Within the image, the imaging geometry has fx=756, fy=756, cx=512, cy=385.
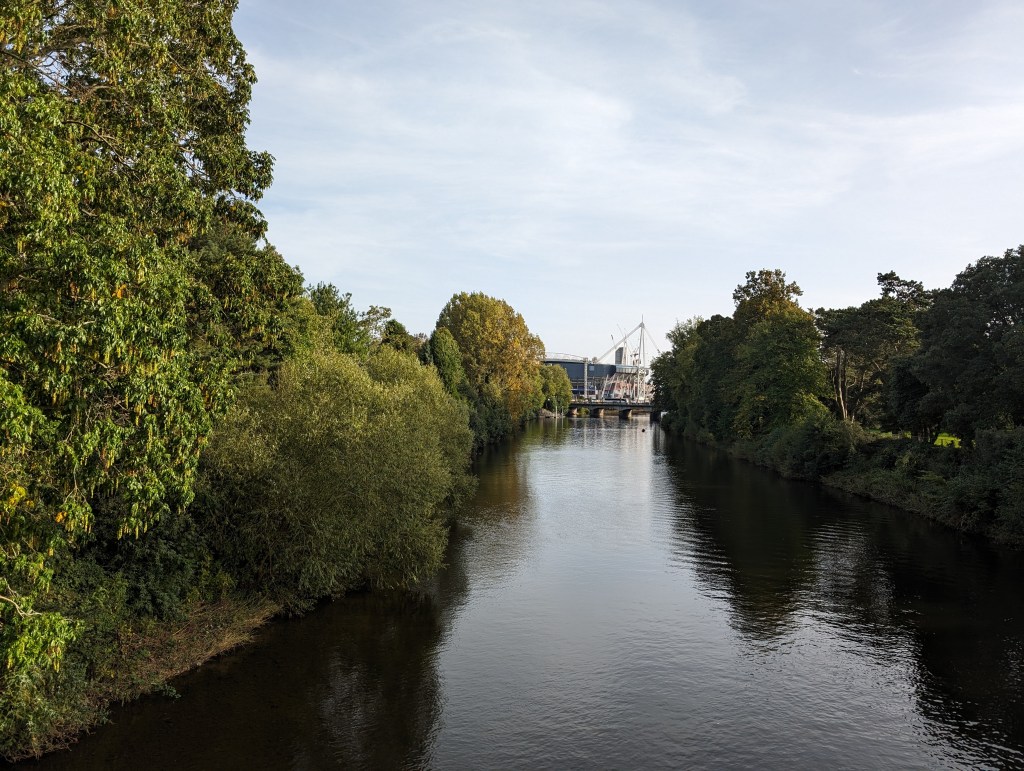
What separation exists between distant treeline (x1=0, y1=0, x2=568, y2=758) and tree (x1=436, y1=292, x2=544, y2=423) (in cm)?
5721

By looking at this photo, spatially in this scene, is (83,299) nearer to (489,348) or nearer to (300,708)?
(300,708)

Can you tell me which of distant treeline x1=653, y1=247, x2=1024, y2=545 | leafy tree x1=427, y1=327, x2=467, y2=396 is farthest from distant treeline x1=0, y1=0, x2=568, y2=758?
leafy tree x1=427, y1=327, x2=467, y2=396

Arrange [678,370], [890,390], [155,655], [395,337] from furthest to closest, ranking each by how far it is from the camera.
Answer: [678,370] < [395,337] < [890,390] < [155,655]

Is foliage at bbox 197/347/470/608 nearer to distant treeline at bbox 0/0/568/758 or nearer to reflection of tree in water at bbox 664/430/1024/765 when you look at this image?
distant treeline at bbox 0/0/568/758

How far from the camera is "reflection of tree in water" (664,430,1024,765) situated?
2216 centimetres

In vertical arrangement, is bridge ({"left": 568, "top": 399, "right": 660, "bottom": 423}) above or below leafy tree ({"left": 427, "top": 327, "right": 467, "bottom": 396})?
below

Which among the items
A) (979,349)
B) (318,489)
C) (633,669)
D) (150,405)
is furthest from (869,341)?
(150,405)

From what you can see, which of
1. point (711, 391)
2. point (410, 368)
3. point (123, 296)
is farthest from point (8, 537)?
point (711, 391)

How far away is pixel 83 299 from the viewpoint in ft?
42.7

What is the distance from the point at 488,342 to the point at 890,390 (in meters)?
49.8

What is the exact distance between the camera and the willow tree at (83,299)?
12.6 meters

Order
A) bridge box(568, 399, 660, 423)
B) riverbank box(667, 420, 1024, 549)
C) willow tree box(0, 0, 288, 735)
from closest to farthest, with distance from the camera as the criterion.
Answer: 1. willow tree box(0, 0, 288, 735)
2. riverbank box(667, 420, 1024, 549)
3. bridge box(568, 399, 660, 423)

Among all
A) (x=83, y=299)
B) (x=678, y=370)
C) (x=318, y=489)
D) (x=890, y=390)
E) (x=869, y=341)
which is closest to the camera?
(x=83, y=299)

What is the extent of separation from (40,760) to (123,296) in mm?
11484
